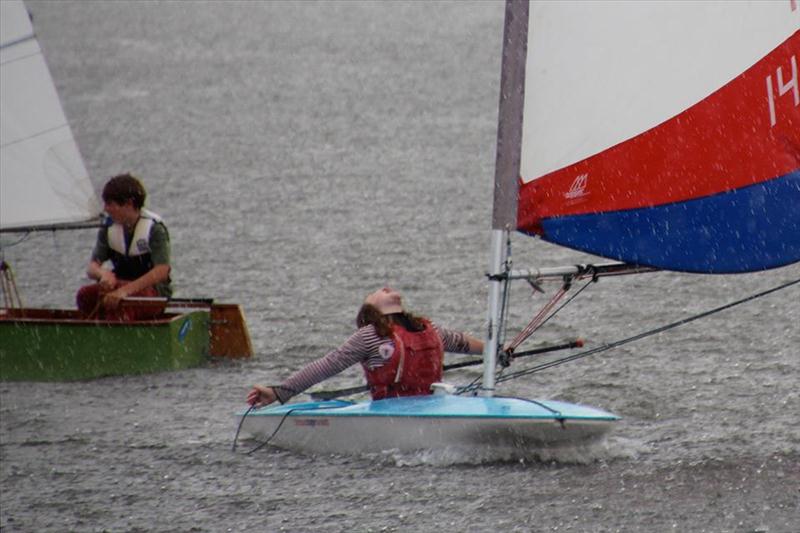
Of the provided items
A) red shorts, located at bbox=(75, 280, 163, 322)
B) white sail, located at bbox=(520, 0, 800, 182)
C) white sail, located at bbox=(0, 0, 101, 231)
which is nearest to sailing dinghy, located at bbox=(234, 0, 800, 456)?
white sail, located at bbox=(520, 0, 800, 182)

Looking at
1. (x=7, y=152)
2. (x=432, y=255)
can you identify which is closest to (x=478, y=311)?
(x=432, y=255)

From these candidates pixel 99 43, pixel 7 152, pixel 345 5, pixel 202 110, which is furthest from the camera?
pixel 345 5

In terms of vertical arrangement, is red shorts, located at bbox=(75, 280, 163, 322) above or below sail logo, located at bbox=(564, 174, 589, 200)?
below

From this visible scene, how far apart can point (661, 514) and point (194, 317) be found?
424 centimetres

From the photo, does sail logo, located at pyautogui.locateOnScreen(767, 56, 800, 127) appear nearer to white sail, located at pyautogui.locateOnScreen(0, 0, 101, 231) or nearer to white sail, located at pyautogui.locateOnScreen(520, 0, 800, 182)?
white sail, located at pyautogui.locateOnScreen(520, 0, 800, 182)

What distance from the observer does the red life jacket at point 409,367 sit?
7840 mm

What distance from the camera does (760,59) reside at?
24.4 ft

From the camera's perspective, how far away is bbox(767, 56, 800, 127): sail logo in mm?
7426

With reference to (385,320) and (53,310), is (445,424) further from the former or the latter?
(53,310)

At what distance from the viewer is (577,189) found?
288 inches

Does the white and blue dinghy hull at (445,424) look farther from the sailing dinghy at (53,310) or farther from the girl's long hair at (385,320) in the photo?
the sailing dinghy at (53,310)

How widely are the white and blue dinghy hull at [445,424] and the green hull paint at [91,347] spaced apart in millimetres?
2368

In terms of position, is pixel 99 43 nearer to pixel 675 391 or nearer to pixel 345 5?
pixel 345 5

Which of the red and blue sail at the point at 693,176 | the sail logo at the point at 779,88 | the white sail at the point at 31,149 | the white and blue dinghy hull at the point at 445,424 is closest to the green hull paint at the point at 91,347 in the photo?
the white sail at the point at 31,149
